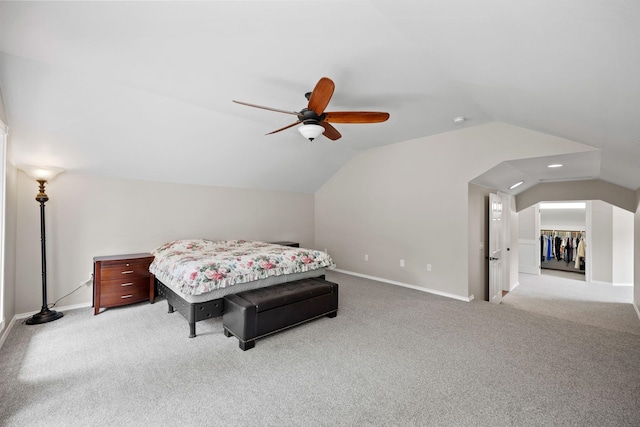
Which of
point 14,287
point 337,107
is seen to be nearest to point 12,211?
point 14,287

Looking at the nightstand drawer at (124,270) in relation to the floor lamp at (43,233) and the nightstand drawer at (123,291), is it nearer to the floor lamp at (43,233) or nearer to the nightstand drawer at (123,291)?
the nightstand drawer at (123,291)

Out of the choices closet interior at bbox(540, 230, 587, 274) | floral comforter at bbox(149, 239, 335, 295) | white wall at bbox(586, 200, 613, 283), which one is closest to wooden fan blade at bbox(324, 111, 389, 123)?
floral comforter at bbox(149, 239, 335, 295)

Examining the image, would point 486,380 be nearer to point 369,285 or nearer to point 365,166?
point 369,285

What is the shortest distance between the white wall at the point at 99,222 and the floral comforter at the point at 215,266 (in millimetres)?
537

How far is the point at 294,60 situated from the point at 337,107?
1.10 m

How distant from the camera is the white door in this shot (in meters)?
4.67

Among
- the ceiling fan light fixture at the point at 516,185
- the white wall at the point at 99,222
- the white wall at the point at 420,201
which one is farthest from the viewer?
the ceiling fan light fixture at the point at 516,185

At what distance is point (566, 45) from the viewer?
4.59 ft

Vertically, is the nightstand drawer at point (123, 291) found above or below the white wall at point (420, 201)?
below

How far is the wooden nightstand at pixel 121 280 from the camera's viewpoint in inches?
135

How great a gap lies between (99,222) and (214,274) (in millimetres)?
2373

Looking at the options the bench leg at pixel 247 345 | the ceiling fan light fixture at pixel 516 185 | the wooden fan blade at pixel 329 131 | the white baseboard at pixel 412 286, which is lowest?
the white baseboard at pixel 412 286

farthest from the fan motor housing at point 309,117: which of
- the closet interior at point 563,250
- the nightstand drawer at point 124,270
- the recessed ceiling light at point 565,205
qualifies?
the recessed ceiling light at point 565,205

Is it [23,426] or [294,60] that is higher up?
[294,60]
